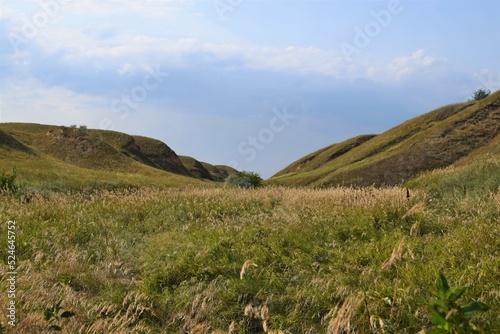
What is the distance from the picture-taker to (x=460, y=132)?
42.2 meters

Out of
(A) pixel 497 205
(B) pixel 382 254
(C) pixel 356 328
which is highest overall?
(A) pixel 497 205

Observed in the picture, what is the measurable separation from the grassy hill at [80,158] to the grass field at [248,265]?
19.6 m

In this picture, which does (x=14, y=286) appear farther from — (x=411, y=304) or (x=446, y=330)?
(x=446, y=330)

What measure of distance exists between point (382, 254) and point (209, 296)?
3.14 m

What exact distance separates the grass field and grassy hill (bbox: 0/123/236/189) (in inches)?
771

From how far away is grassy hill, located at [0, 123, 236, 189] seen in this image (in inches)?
1342

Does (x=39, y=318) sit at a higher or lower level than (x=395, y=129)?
lower

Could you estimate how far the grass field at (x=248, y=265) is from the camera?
5.36 m

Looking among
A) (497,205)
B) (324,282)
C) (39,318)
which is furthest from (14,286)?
(497,205)

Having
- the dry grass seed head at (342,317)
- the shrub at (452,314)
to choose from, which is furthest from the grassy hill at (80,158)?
the shrub at (452,314)

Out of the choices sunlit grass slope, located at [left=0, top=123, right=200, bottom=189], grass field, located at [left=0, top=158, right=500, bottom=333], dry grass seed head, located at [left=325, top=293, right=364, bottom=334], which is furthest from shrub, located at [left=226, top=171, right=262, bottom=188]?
dry grass seed head, located at [left=325, top=293, right=364, bottom=334]

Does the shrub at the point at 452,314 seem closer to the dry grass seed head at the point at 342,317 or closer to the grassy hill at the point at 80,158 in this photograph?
the dry grass seed head at the point at 342,317

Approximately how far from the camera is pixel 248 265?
3.58 metres

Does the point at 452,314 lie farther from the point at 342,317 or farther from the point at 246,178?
the point at 246,178
